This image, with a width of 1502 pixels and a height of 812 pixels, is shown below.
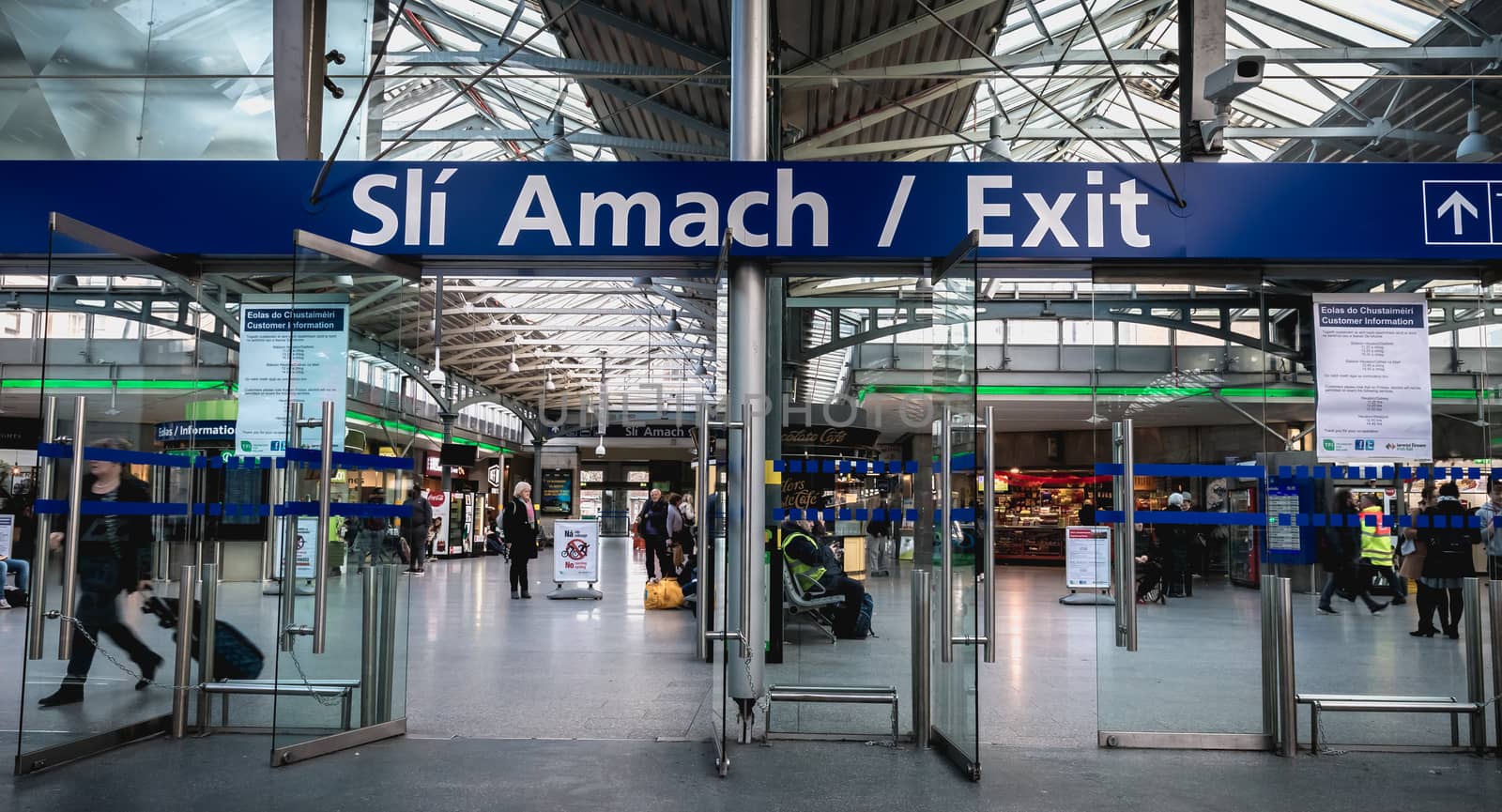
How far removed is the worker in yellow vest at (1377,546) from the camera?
518cm

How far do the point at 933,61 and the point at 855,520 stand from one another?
7.13 metres

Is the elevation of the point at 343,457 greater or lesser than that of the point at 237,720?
greater

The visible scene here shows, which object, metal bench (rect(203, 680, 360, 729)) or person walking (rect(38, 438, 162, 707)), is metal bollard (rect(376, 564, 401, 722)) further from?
person walking (rect(38, 438, 162, 707))

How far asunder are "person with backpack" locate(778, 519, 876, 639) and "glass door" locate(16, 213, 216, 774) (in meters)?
2.77

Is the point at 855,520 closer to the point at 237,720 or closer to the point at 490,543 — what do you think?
the point at 237,720

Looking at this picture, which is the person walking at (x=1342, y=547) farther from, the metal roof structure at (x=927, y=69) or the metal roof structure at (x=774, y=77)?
the metal roof structure at (x=927, y=69)

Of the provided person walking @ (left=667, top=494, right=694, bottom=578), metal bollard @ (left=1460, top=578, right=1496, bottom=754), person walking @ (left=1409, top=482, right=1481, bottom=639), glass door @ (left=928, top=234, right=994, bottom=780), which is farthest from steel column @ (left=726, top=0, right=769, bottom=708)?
person walking @ (left=667, top=494, right=694, bottom=578)

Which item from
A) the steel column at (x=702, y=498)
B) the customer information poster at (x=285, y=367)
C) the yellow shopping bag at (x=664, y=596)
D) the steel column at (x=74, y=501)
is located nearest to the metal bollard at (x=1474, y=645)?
the steel column at (x=702, y=498)

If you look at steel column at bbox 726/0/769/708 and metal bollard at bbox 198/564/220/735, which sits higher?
steel column at bbox 726/0/769/708

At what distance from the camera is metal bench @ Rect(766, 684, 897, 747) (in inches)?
201

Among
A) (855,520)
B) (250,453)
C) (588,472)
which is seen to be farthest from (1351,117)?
(588,472)

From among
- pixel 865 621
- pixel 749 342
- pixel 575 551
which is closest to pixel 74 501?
pixel 749 342

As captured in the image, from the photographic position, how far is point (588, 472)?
46.2 metres

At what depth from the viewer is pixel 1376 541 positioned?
5133 millimetres
